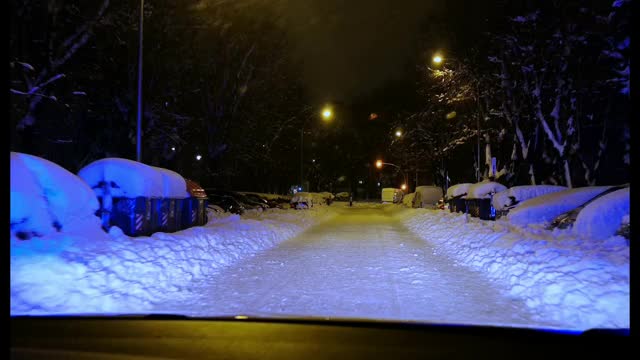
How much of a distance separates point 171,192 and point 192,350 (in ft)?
37.5

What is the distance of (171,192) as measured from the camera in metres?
16.5

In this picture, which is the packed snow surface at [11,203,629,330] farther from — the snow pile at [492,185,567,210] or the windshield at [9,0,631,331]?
the snow pile at [492,185,567,210]

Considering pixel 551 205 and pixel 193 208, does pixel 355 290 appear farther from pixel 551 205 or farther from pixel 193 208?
pixel 193 208

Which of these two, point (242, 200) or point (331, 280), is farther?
point (242, 200)

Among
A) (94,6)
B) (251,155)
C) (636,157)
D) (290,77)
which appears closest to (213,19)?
(94,6)

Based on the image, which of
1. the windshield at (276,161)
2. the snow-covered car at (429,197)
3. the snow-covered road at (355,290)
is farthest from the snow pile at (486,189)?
the snow-covered car at (429,197)

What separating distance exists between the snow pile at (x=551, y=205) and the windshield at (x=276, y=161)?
0.07 metres

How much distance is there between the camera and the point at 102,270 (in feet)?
29.7

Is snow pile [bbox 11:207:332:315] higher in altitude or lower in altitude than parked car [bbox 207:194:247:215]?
lower

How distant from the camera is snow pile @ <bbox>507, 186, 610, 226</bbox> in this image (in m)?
15.9

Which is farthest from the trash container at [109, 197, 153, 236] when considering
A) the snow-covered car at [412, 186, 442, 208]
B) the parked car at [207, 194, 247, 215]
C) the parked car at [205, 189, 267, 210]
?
the snow-covered car at [412, 186, 442, 208]

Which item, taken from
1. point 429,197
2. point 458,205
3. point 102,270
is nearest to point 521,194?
point 458,205

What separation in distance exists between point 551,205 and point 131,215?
1263 cm

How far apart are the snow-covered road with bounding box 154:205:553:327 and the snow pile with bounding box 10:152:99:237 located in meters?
3.23
